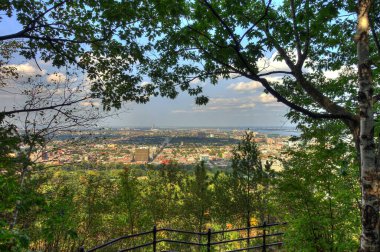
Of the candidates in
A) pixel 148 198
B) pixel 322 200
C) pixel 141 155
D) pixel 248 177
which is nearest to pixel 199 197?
pixel 148 198

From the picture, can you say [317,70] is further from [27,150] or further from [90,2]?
[27,150]

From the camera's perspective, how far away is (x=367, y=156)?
3.66 m

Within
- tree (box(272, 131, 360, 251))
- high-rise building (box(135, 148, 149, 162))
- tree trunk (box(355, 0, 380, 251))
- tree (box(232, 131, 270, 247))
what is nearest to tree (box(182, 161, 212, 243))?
tree (box(232, 131, 270, 247))

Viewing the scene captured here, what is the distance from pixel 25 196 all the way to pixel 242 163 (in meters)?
11.5

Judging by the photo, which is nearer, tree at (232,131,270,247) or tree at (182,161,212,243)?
tree at (232,131,270,247)

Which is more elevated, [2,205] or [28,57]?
[28,57]

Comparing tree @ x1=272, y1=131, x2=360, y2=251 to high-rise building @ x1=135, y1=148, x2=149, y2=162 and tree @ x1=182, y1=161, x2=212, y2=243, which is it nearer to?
tree @ x1=182, y1=161, x2=212, y2=243

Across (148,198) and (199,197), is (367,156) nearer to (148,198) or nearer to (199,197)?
(199,197)

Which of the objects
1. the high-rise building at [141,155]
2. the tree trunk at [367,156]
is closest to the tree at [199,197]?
the high-rise building at [141,155]

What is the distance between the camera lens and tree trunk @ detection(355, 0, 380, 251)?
3.54 meters

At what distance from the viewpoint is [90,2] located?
4859 millimetres

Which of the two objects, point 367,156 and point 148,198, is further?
point 148,198

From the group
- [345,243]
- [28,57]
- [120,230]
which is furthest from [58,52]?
[120,230]

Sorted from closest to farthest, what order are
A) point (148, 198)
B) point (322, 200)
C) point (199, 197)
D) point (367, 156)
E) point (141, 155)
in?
point (367, 156) → point (322, 200) → point (148, 198) → point (199, 197) → point (141, 155)
